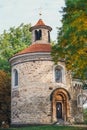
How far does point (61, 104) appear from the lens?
30.5 m

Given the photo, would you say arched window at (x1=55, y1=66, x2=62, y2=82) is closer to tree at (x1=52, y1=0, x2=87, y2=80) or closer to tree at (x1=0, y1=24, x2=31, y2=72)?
tree at (x1=52, y1=0, x2=87, y2=80)

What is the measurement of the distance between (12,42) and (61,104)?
19528 millimetres

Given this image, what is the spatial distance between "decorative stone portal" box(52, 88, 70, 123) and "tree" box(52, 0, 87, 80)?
6.79 meters

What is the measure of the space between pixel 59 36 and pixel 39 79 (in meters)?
7.16

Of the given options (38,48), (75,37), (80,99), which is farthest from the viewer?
(80,99)

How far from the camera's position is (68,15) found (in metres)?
23.6

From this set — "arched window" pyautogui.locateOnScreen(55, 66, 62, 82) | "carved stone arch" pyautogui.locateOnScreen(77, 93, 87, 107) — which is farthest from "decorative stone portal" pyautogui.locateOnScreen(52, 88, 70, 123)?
"carved stone arch" pyautogui.locateOnScreen(77, 93, 87, 107)

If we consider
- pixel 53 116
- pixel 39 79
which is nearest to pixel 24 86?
pixel 39 79

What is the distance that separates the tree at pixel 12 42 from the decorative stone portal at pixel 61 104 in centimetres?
1501

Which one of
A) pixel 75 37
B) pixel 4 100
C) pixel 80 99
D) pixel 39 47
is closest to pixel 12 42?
pixel 4 100

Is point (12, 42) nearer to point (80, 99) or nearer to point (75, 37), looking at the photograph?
point (80, 99)

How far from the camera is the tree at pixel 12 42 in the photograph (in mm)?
44394

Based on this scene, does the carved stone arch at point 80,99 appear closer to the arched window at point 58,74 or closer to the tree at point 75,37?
the arched window at point 58,74

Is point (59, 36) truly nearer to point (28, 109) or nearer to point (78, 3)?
point (78, 3)
